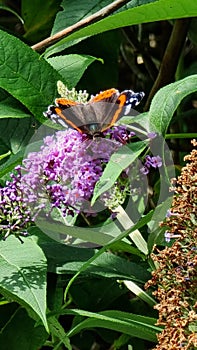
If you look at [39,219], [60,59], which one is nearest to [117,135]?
[39,219]

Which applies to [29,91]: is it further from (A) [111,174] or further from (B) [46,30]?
(B) [46,30]

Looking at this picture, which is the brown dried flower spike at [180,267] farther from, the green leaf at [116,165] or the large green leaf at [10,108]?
the large green leaf at [10,108]

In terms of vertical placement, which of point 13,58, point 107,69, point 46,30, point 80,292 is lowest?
point 80,292

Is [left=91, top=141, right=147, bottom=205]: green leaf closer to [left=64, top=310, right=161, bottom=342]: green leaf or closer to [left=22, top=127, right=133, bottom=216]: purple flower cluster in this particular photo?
→ [left=22, top=127, right=133, bottom=216]: purple flower cluster

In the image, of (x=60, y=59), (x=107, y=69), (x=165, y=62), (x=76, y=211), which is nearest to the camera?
(x=76, y=211)

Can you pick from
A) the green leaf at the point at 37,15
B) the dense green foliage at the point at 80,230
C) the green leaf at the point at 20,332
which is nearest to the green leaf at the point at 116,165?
the dense green foliage at the point at 80,230

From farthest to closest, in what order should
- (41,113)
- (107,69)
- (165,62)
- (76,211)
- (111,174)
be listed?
(107,69) < (165,62) < (41,113) < (76,211) < (111,174)
